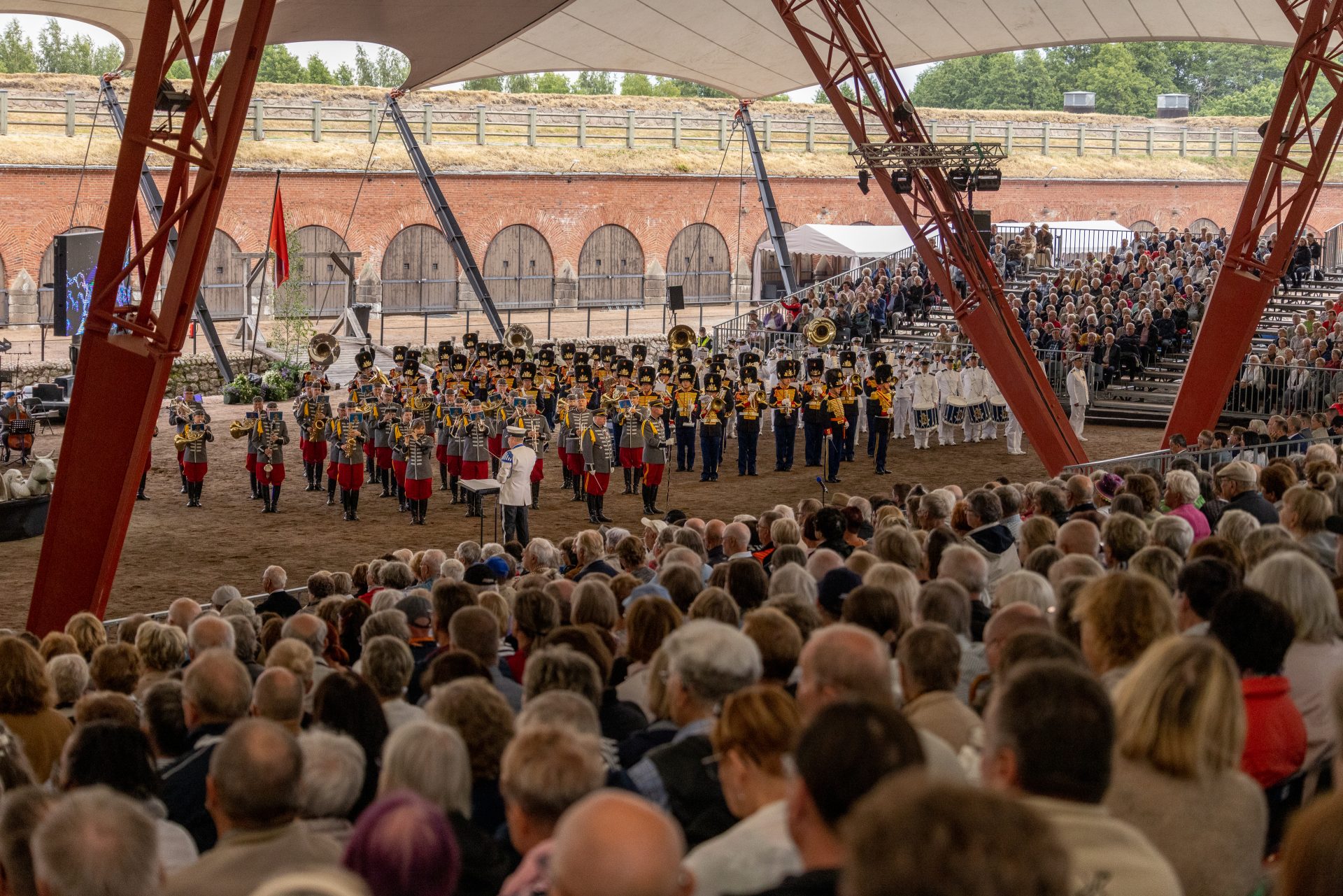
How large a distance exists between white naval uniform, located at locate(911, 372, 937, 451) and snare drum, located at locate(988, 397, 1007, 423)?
104cm

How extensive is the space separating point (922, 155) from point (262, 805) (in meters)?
13.6

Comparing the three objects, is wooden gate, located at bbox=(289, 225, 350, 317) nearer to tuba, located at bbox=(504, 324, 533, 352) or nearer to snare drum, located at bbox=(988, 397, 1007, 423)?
tuba, located at bbox=(504, 324, 533, 352)

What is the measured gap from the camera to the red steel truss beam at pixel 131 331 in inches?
395

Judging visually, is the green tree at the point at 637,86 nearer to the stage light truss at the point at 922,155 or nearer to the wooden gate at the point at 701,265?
the wooden gate at the point at 701,265

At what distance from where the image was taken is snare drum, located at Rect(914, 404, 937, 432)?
22203 mm

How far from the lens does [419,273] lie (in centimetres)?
3931

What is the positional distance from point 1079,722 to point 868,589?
8.22ft

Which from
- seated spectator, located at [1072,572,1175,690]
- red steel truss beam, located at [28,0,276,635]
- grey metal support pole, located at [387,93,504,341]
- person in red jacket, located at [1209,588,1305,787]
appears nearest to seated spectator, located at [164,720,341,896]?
seated spectator, located at [1072,572,1175,690]

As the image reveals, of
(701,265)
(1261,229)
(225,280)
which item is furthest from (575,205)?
(1261,229)

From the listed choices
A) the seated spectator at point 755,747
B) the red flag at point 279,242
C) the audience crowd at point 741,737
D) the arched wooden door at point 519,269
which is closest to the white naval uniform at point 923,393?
the red flag at point 279,242

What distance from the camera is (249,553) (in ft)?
50.3

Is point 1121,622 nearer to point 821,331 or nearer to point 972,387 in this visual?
point 972,387

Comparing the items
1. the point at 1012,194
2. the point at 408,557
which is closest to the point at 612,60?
the point at 408,557

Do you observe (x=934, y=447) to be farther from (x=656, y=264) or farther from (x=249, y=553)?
(x=656, y=264)
